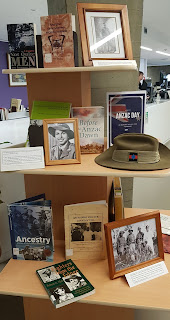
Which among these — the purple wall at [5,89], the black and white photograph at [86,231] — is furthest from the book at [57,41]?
the purple wall at [5,89]

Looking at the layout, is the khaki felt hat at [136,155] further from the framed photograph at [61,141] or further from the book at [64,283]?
the book at [64,283]

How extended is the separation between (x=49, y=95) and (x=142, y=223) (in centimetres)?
83

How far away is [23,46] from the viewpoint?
1333 mm

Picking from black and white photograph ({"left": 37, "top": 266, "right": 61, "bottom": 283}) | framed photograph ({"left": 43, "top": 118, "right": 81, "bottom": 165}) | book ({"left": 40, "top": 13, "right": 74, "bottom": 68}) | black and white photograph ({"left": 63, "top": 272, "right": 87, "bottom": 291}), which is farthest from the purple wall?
black and white photograph ({"left": 63, "top": 272, "right": 87, "bottom": 291})

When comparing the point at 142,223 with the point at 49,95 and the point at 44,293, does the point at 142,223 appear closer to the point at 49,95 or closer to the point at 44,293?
the point at 44,293

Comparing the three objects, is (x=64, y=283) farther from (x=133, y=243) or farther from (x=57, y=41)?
(x=57, y=41)

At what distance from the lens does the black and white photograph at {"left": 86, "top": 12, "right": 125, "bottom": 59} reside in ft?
4.31

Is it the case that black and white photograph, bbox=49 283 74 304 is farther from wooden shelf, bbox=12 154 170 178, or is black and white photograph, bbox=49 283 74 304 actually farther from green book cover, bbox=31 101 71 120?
green book cover, bbox=31 101 71 120

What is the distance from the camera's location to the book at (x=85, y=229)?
1426 mm

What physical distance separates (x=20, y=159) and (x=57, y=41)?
22.1 inches

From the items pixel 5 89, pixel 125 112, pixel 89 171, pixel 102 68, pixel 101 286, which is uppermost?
pixel 5 89

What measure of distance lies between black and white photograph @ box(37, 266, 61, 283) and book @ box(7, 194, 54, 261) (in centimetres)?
9

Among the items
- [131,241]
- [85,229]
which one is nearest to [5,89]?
[85,229]

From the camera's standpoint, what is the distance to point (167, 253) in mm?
1536
